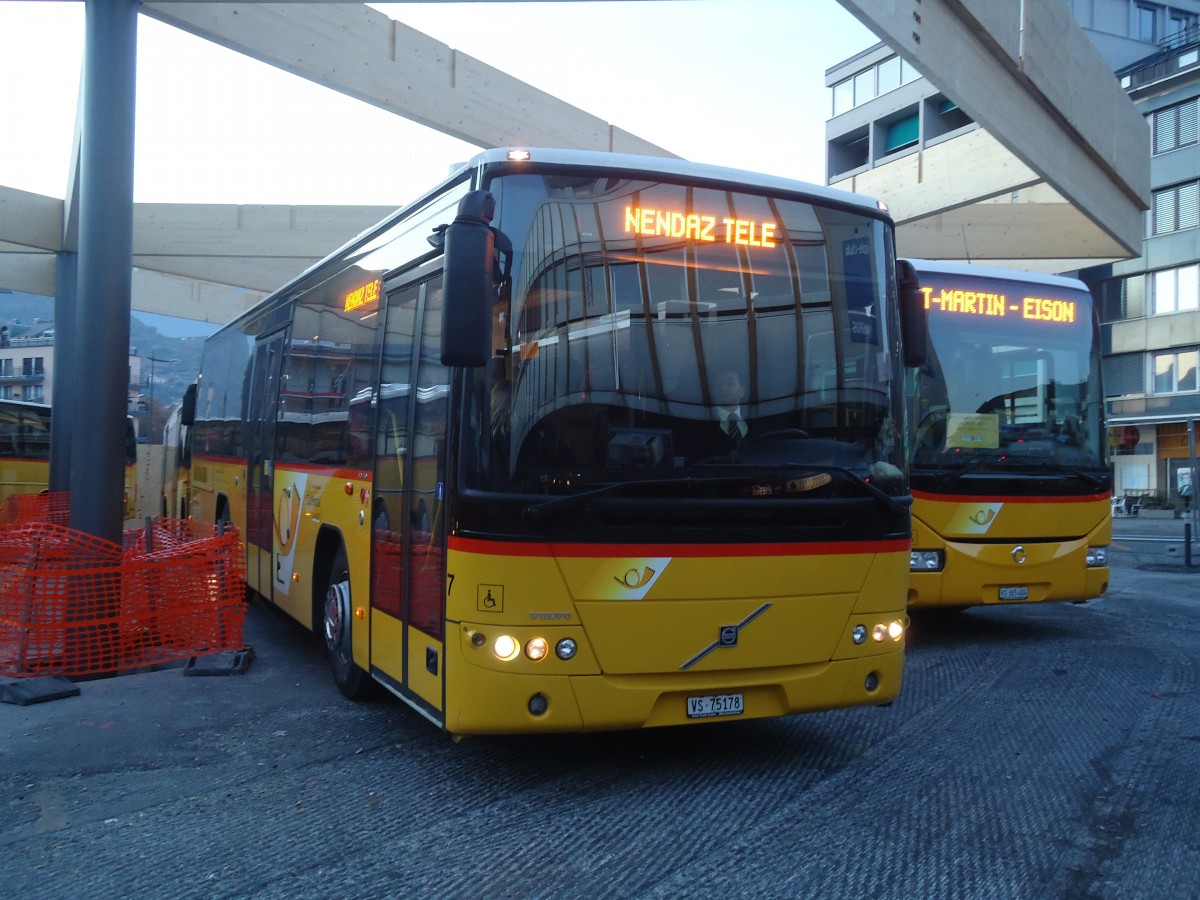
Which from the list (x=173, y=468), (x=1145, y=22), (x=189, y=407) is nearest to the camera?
(x=189, y=407)

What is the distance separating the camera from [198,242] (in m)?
17.9

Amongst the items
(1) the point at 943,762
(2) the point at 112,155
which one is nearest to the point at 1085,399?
(1) the point at 943,762

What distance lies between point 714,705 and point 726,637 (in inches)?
14.0

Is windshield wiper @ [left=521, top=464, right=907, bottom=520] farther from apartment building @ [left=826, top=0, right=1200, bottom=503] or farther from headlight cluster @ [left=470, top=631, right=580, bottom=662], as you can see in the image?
apartment building @ [left=826, top=0, right=1200, bottom=503]

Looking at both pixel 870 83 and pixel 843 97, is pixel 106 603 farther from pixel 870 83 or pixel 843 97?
pixel 843 97

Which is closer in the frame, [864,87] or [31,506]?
[31,506]

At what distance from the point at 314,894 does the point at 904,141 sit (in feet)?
172

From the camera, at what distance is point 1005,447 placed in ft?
32.8

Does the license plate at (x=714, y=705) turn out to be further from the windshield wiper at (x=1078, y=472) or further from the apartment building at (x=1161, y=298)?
the apartment building at (x=1161, y=298)

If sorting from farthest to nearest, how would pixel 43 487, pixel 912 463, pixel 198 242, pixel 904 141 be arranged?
1. pixel 904 141
2. pixel 43 487
3. pixel 198 242
4. pixel 912 463

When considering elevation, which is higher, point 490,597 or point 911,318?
A: point 911,318

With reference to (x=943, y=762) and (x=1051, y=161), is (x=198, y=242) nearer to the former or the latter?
(x=1051, y=161)

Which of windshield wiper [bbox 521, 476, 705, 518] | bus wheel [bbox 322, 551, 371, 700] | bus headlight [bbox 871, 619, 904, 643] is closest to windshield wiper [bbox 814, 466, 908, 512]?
bus headlight [bbox 871, 619, 904, 643]

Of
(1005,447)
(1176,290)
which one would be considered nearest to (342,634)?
(1005,447)
